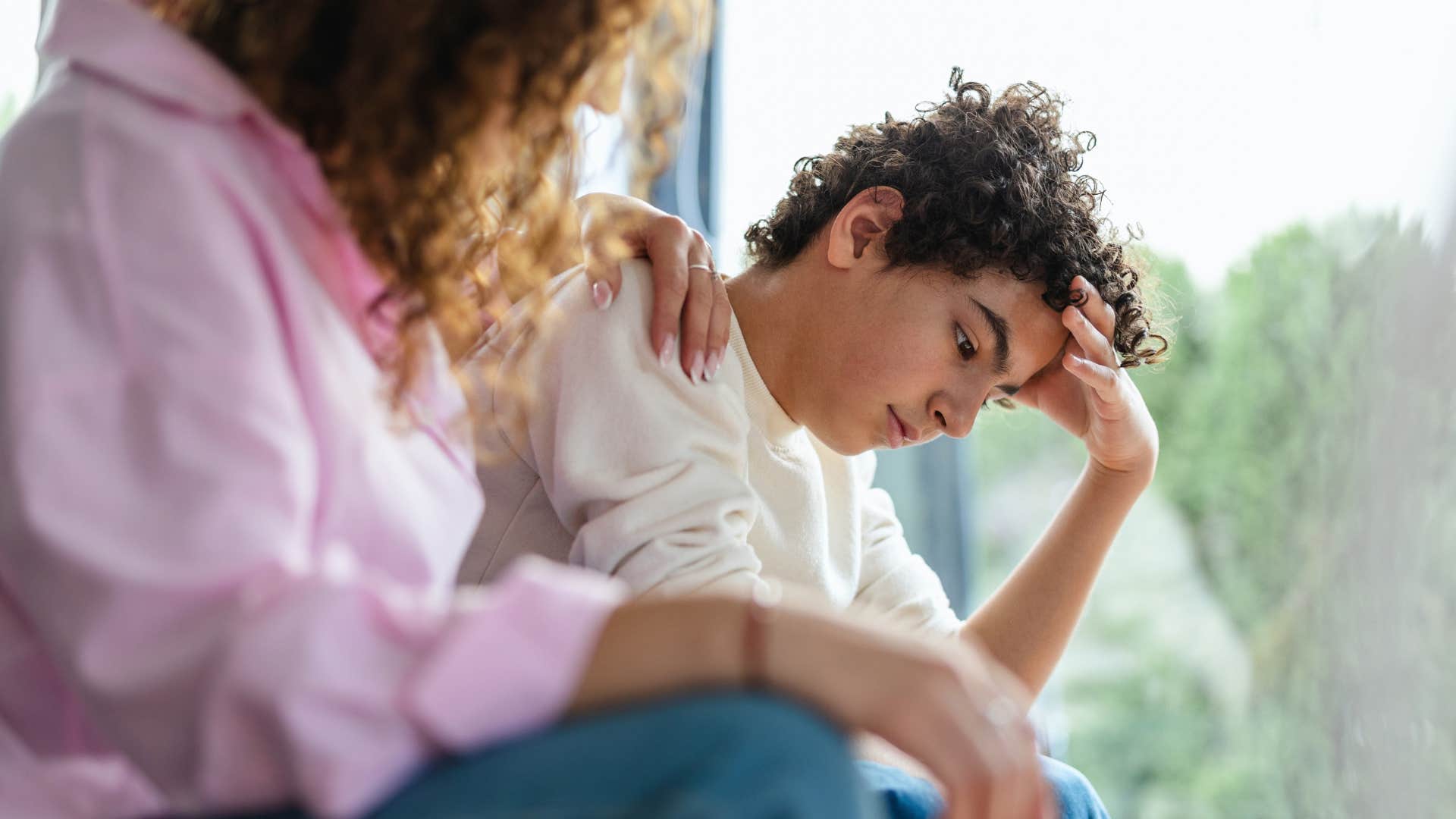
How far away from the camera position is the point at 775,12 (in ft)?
8.14

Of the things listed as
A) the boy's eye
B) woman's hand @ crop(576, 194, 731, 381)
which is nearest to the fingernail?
woman's hand @ crop(576, 194, 731, 381)

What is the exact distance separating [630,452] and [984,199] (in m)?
0.45

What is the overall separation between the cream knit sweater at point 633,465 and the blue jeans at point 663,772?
459 mm

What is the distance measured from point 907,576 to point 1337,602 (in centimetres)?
68

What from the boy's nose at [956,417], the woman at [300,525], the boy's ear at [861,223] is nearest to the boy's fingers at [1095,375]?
the boy's nose at [956,417]

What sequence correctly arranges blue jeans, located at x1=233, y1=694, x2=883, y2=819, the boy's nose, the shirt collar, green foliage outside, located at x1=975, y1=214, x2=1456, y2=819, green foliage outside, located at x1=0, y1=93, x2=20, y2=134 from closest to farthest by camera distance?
blue jeans, located at x1=233, y1=694, x2=883, y2=819, the shirt collar, the boy's nose, green foliage outside, located at x1=0, y1=93, x2=20, y2=134, green foliage outside, located at x1=975, y1=214, x2=1456, y2=819

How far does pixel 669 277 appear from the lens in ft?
4.02

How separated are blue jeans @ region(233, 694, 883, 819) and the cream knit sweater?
1.50ft

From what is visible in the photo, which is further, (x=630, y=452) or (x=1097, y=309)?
(x=1097, y=309)

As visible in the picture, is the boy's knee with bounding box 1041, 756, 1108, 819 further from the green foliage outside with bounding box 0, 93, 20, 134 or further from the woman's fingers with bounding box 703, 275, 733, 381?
the green foliage outside with bounding box 0, 93, 20, 134

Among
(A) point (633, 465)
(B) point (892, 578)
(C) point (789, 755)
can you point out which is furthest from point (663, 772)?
(B) point (892, 578)

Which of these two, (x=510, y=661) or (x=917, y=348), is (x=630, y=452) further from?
(x=510, y=661)

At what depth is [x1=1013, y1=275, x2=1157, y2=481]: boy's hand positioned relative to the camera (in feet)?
4.32

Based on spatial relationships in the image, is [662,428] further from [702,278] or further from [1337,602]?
[1337,602]
